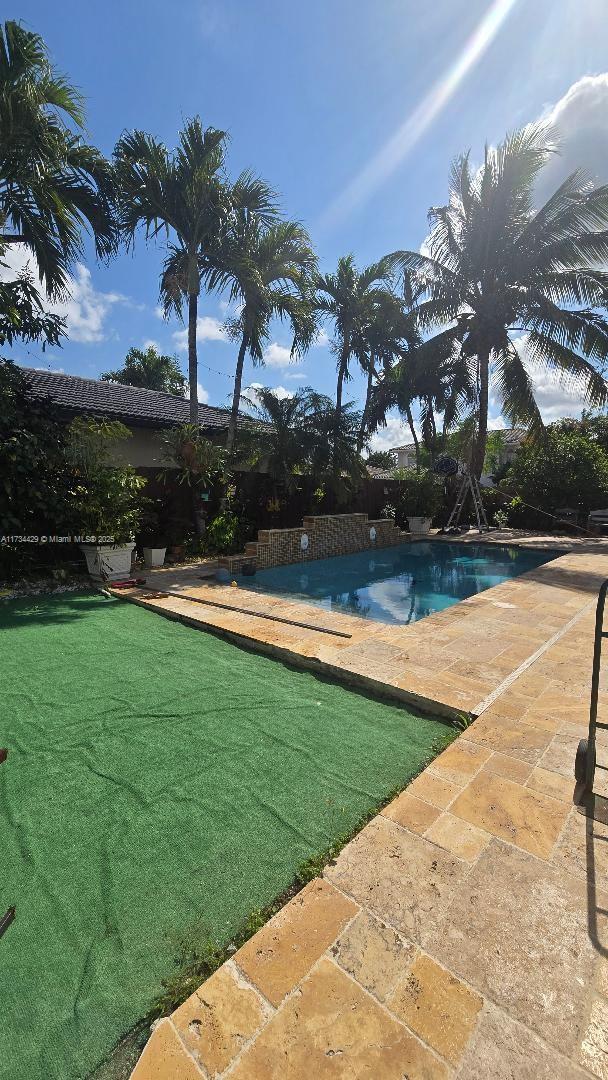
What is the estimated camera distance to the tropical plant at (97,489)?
7695 millimetres

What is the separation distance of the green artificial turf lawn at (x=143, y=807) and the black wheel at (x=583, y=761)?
0.92 m

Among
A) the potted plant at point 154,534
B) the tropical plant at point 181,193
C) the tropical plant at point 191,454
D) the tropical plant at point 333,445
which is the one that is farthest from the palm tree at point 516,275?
the potted plant at point 154,534

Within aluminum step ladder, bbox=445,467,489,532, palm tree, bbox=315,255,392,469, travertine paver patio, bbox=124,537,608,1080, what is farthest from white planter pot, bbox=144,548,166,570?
aluminum step ladder, bbox=445,467,489,532

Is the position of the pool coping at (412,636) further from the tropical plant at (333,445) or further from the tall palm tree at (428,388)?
the tall palm tree at (428,388)

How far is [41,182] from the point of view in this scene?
6730mm

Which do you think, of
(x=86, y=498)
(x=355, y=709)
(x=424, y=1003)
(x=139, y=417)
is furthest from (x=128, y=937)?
(x=139, y=417)

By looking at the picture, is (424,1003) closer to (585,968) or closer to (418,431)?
(585,968)

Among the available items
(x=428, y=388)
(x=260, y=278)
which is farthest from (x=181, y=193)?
(x=428, y=388)

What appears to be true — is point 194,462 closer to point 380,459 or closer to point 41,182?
point 41,182

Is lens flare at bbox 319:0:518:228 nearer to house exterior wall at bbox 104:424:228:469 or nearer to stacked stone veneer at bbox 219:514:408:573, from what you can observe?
house exterior wall at bbox 104:424:228:469

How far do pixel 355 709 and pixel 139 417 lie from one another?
1082cm

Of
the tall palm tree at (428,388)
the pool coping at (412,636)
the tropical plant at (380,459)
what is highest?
the tall palm tree at (428,388)

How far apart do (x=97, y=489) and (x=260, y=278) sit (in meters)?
6.55

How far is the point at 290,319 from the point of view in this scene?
12.2 m
